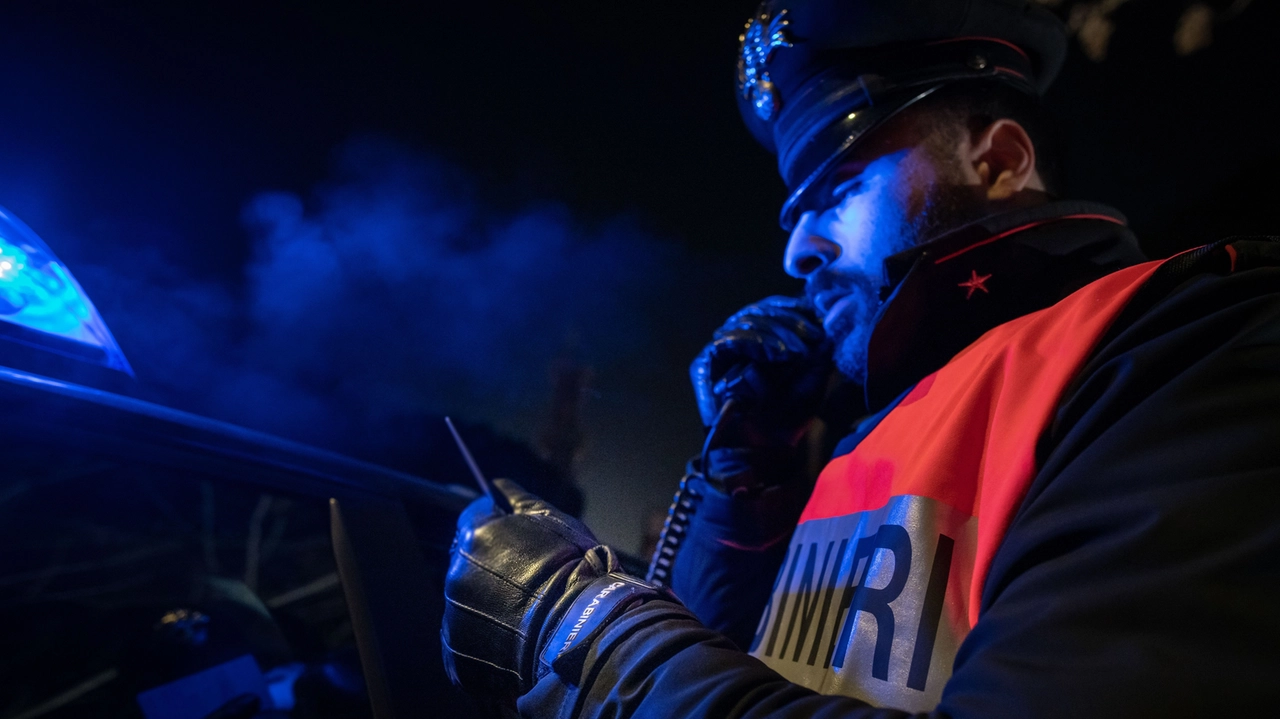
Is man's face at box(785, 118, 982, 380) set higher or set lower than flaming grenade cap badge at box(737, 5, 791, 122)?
lower

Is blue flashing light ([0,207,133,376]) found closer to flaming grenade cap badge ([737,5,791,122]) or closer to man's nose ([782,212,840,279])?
man's nose ([782,212,840,279])

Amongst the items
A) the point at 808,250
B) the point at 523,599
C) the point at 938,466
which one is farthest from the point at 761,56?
the point at 523,599

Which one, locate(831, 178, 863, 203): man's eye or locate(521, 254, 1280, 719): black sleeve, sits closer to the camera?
locate(521, 254, 1280, 719): black sleeve

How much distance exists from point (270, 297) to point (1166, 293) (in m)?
2.54

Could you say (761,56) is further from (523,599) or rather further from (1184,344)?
(523,599)

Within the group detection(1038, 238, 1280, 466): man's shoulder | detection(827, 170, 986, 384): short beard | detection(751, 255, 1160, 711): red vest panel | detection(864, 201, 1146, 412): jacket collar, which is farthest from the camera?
detection(827, 170, 986, 384): short beard

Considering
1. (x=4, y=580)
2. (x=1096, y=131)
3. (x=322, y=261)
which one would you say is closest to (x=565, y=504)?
(x=4, y=580)

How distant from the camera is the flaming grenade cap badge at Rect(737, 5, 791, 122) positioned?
215 cm

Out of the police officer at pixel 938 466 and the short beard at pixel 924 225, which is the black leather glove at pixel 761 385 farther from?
the short beard at pixel 924 225

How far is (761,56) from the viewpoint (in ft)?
7.29

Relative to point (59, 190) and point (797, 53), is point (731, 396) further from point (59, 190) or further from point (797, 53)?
point (59, 190)

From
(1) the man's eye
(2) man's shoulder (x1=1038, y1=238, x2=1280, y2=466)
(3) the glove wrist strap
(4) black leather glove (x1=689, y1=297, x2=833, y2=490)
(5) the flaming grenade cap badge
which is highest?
(5) the flaming grenade cap badge

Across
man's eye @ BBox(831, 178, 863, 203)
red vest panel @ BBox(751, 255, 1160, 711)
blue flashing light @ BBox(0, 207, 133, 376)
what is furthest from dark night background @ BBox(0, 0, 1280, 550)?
man's eye @ BBox(831, 178, 863, 203)

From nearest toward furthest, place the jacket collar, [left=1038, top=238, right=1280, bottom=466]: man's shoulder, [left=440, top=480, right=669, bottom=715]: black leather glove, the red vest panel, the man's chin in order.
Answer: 1. [left=1038, top=238, right=1280, bottom=466]: man's shoulder
2. the red vest panel
3. [left=440, top=480, right=669, bottom=715]: black leather glove
4. the jacket collar
5. the man's chin
